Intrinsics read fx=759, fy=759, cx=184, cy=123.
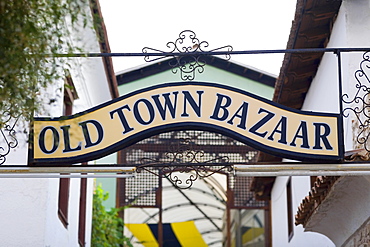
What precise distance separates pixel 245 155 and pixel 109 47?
8.14 metres

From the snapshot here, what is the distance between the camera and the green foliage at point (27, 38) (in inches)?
167

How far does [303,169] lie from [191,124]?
1.09 metres

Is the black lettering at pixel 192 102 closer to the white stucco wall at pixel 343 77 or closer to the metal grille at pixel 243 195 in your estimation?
the white stucco wall at pixel 343 77

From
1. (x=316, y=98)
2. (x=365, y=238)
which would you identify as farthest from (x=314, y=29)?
(x=365, y=238)

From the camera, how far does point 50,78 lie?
465 centimetres

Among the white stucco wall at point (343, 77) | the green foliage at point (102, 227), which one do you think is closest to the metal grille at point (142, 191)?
the green foliage at point (102, 227)

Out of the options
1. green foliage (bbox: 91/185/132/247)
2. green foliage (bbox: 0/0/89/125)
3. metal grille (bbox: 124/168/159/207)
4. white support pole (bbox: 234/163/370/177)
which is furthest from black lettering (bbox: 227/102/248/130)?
metal grille (bbox: 124/168/159/207)

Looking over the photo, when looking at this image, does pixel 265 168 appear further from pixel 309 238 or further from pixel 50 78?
pixel 309 238

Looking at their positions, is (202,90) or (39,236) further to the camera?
(39,236)

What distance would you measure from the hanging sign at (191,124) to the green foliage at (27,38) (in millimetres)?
2261

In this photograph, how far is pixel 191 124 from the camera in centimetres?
695

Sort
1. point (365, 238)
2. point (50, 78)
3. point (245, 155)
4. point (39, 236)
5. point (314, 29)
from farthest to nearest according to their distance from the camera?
point (245, 155) → point (314, 29) → point (39, 236) → point (365, 238) → point (50, 78)

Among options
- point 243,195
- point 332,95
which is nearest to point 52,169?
point 332,95

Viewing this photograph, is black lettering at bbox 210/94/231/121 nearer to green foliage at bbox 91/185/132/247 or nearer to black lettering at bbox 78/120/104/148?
black lettering at bbox 78/120/104/148
